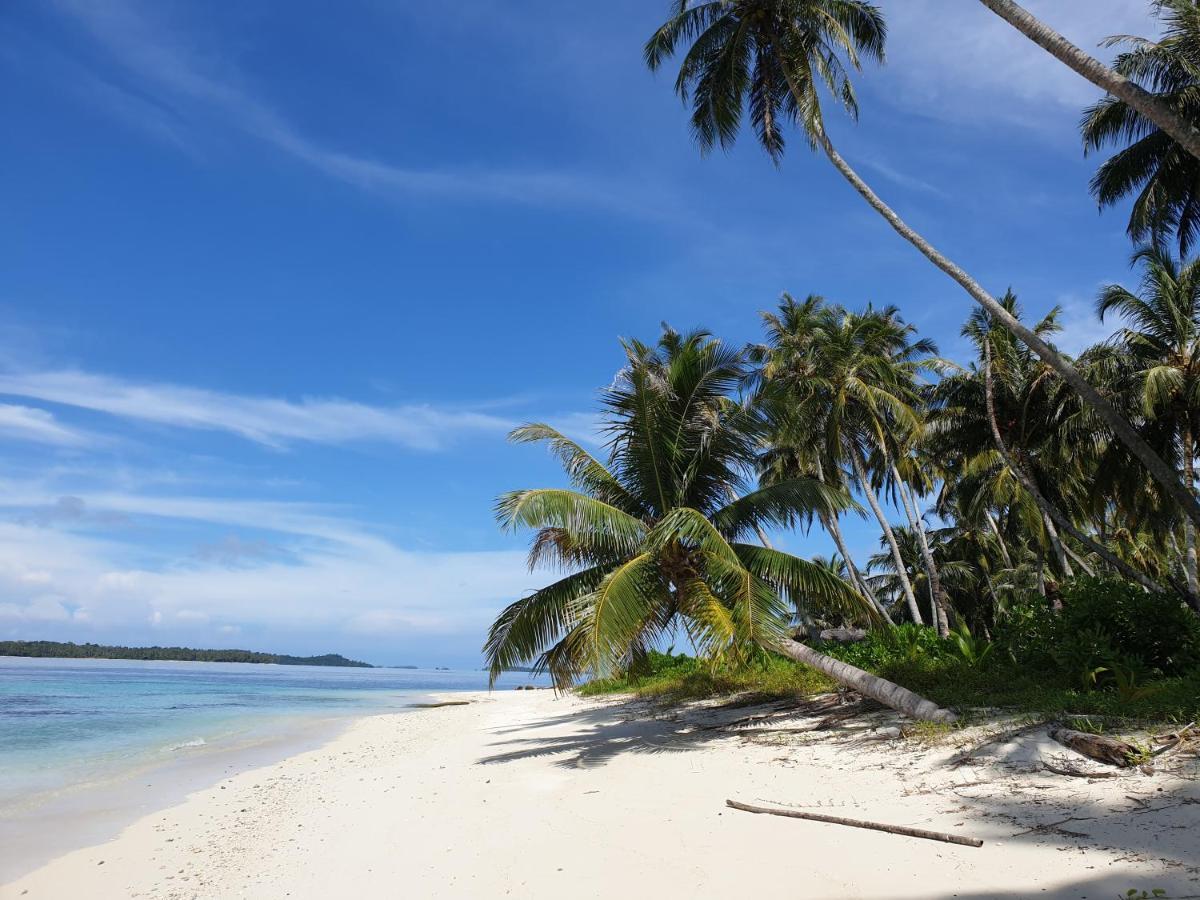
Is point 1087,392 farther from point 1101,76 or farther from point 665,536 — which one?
point 665,536

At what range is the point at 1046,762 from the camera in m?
6.39

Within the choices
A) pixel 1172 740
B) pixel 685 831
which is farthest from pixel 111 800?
pixel 1172 740

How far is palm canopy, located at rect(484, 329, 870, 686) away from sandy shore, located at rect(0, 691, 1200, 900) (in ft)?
5.23

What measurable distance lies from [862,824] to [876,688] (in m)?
4.41

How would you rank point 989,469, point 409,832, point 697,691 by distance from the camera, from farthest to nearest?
point 989,469 → point 697,691 → point 409,832

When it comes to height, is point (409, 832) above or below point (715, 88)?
below

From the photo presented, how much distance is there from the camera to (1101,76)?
780 centimetres

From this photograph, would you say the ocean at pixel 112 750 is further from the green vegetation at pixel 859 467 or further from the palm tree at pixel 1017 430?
the palm tree at pixel 1017 430

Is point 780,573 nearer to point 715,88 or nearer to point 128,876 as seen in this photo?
point 128,876

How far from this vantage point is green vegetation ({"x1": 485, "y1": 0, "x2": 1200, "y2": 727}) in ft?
30.9

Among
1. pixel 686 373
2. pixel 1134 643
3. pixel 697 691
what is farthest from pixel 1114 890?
pixel 697 691

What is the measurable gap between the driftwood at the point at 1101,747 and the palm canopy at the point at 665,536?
132 inches

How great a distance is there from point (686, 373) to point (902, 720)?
230 inches

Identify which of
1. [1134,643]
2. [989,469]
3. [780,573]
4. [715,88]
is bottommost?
[1134,643]
